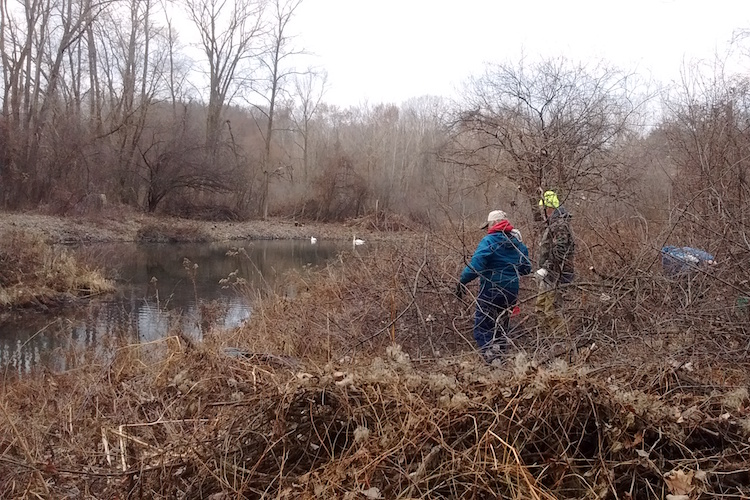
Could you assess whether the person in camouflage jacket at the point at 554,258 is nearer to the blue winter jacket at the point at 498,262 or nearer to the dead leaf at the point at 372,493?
the blue winter jacket at the point at 498,262

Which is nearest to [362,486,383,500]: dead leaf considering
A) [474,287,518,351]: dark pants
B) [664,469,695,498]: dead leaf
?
[664,469,695,498]: dead leaf

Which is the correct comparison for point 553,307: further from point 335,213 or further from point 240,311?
point 335,213

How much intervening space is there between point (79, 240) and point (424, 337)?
67.5ft

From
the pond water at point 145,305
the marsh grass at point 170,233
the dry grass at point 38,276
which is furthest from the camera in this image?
the marsh grass at point 170,233

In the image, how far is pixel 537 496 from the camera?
246cm

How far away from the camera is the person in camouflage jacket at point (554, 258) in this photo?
5609 mm

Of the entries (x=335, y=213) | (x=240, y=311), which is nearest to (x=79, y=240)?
(x=240, y=311)

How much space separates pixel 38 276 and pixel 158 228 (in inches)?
544

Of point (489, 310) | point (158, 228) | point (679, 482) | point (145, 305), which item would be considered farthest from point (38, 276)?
point (679, 482)

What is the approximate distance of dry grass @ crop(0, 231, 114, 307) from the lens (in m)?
12.4

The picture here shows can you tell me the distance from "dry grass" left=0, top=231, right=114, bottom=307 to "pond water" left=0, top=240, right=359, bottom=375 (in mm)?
542

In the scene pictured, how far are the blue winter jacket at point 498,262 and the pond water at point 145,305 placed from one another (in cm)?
401

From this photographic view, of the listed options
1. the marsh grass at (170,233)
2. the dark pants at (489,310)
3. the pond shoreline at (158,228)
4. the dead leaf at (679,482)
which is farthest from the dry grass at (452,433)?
the marsh grass at (170,233)

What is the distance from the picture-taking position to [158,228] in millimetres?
26812
